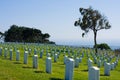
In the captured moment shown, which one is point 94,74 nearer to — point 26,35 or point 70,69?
point 70,69

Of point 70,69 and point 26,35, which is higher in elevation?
point 26,35

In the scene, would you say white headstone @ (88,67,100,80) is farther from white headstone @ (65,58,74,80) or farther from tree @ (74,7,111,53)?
tree @ (74,7,111,53)

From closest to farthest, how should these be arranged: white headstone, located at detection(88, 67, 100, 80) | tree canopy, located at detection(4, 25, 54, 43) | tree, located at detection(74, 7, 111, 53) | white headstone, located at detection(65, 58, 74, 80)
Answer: white headstone, located at detection(88, 67, 100, 80) → white headstone, located at detection(65, 58, 74, 80) → tree, located at detection(74, 7, 111, 53) → tree canopy, located at detection(4, 25, 54, 43)

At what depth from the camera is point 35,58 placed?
21.1 meters

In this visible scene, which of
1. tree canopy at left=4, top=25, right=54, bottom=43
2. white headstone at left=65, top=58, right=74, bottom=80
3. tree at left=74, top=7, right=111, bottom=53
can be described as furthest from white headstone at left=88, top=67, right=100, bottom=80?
tree canopy at left=4, top=25, right=54, bottom=43

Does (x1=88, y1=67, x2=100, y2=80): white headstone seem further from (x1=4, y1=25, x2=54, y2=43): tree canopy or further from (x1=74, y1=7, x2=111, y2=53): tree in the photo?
(x1=4, y1=25, x2=54, y2=43): tree canopy

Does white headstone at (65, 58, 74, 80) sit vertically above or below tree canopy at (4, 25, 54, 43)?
below

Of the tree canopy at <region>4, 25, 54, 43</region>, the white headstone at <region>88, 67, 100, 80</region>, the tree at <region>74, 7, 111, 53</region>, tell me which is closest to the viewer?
the white headstone at <region>88, 67, 100, 80</region>

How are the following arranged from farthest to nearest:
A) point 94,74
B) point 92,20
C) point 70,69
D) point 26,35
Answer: point 26,35
point 92,20
point 70,69
point 94,74

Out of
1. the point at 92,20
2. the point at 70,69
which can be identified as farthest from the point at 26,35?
the point at 70,69

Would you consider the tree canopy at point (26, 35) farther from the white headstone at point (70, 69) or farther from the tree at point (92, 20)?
the white headstone at point (70, 69)

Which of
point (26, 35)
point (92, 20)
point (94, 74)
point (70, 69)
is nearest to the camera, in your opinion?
point (94, 74)

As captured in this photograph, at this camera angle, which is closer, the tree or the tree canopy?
the tree

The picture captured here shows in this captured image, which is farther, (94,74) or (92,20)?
(92,20)
